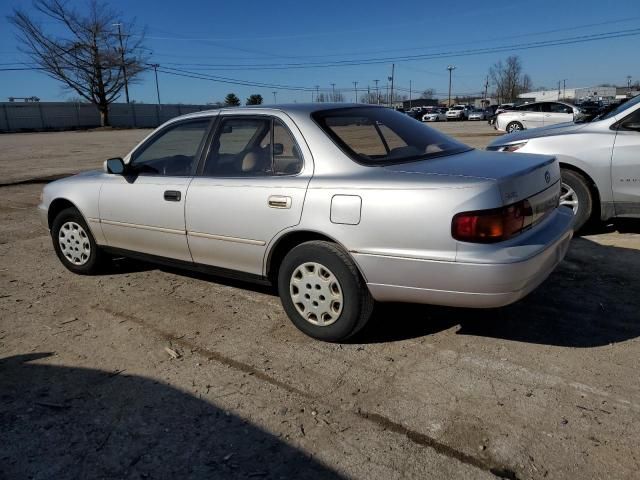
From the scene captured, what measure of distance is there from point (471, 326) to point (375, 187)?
137cm

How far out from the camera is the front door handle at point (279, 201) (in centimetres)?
350

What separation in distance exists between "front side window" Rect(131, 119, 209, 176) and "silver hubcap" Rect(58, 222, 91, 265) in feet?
3.29

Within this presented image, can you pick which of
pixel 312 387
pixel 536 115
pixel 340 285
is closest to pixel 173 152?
pixel 340 285

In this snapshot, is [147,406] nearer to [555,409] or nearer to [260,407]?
[260,407]

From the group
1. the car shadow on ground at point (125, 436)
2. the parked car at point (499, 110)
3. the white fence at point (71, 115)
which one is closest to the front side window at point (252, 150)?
the car shadow on ground at point (125, 436)

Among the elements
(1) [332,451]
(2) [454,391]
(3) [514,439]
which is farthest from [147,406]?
(3) [514,439]

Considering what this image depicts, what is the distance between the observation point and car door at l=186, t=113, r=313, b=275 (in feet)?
11.7

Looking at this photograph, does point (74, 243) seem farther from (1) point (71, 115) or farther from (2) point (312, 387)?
(1) point (71, 115)

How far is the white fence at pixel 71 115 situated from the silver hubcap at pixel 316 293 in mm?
49394

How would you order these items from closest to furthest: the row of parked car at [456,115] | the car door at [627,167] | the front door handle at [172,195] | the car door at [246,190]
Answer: the car door at [246,190]
the front door handle at [172,195]
the car door at [627,167]
the row of parked car at [456,115]

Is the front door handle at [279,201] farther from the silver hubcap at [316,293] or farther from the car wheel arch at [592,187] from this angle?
the car wheel arch at [592,187]

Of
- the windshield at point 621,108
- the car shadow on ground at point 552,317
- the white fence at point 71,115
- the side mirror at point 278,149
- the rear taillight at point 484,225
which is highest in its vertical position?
the white fence at point 71,115

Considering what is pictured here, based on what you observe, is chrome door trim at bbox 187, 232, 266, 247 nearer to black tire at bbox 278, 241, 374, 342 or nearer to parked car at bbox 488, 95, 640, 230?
black tire at bbox 278, 241, 374, 342

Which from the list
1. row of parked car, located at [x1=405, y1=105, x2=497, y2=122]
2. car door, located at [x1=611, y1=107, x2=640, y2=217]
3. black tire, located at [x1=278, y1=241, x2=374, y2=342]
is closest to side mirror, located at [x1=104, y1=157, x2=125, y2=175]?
black tire, located at [x1=278, y1=241, x2=374, y2=342]
